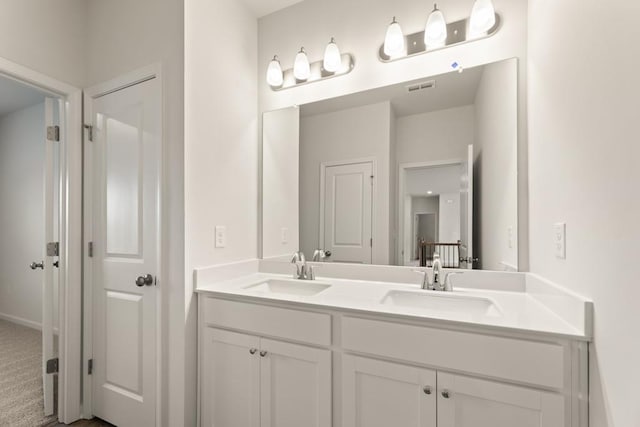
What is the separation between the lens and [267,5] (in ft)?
6.72

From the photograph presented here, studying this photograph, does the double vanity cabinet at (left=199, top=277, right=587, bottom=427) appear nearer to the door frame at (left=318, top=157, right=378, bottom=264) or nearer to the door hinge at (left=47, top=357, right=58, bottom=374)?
the door frame at (left=318, top=157, right=378, bottom=264)

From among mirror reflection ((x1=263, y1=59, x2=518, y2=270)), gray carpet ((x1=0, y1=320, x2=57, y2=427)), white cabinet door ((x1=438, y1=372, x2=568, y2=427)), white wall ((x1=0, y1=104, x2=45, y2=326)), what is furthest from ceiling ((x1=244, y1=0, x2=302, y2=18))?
white wall ((x1=0, y1=104, x2=45, y2=326))

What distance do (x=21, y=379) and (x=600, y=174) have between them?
3.73 metres

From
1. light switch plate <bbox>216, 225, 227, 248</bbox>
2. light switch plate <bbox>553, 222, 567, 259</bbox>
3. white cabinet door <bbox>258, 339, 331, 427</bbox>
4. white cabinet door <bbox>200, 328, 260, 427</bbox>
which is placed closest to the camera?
light switch plate <bbox>553, 222, 567, 259</bbox>

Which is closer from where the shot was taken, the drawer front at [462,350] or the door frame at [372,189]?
the drawer front at [462,350]

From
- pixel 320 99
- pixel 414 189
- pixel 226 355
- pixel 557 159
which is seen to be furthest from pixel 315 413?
pixel 320 99

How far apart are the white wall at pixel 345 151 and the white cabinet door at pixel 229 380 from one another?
0.73m

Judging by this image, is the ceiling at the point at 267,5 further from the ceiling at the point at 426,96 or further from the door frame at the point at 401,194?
the door frame at the point at 401,194

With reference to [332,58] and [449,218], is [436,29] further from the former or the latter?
[449,218]

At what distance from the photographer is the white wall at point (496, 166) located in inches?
57.6

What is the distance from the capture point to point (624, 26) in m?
0.72

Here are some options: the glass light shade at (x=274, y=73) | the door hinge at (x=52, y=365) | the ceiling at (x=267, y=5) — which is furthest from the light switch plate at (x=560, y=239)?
the door hinge at (x=52, y=365)

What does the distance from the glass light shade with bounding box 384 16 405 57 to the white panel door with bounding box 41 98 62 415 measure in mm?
2132

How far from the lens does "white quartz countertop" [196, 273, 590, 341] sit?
1.00 metres
